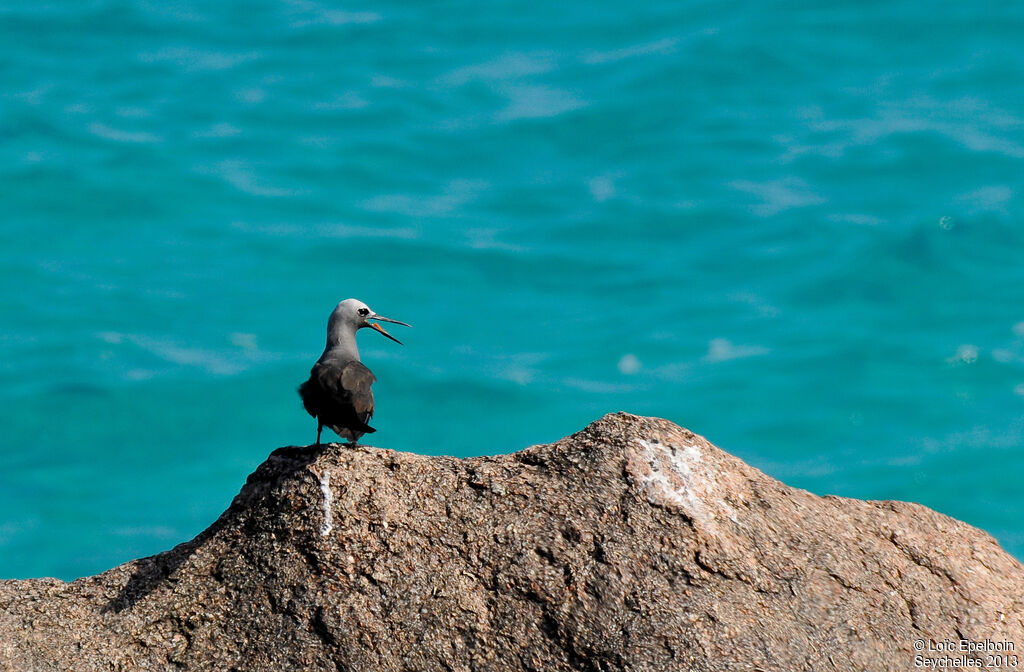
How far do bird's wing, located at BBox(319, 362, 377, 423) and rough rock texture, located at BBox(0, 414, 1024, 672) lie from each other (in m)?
0.24

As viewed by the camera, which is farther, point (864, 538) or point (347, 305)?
point (347, 305)

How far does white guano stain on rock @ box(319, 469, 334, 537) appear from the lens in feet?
15.2

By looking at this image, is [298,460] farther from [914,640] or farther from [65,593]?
[914,640]


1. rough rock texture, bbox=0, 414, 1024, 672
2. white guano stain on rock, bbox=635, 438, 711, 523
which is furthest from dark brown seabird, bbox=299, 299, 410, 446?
white guano stain on rock, bbox=635, 438, 711, 523

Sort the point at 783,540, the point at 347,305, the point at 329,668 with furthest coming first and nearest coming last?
the point at 347,305
the point at 783,540
the point at 329,668

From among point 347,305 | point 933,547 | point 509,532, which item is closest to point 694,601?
point 509,532

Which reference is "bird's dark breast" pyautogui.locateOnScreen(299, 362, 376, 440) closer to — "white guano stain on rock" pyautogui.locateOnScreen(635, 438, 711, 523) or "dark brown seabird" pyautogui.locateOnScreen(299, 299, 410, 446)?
"dark brown seabird" pyautogui.locateOnScreen(299, 299, 410, 446)

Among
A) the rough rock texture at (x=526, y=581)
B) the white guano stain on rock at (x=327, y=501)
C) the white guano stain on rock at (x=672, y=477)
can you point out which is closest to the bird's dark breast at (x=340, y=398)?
the rough rock texture at (x=526, y=581)

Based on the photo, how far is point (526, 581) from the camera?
14.7 feet

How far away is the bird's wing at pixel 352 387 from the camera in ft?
16.7

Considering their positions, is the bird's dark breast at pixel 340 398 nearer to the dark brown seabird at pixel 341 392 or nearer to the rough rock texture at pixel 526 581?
the dark brown seabird at pixel 341 392

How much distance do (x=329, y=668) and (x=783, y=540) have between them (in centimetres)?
197

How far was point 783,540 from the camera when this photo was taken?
4750mm

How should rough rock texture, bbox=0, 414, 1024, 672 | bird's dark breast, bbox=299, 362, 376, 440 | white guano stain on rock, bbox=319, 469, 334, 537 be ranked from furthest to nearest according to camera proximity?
bird's dark breast, bbox=299, 362, 376, 440, white guano stain on rock, bbox=319, 469, 334, 537, rough rock texture, bbox=0, 414, 1024, 672
